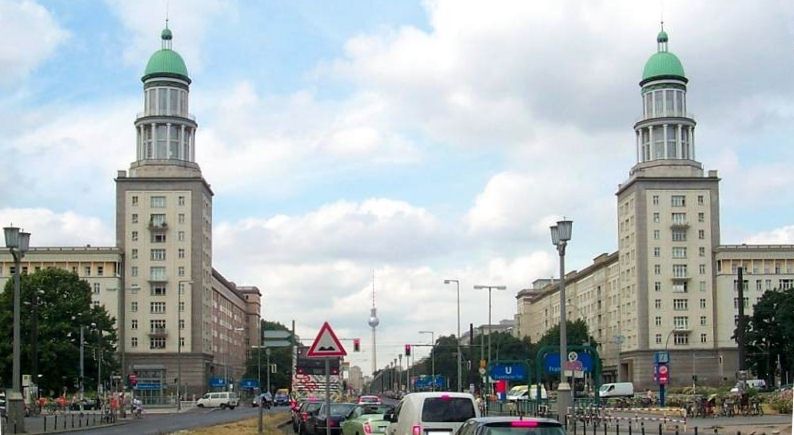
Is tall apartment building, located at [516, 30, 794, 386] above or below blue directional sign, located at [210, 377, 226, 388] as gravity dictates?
above

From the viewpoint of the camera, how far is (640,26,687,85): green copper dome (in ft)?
463

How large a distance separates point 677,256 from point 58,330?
75.5m

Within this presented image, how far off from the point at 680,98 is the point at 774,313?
35316 millimetres

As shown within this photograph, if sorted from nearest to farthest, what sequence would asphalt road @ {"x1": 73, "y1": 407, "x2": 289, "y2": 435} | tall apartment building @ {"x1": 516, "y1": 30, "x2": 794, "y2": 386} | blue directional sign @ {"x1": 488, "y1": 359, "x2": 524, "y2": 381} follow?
asphalt road @ {"x1": 73, "y1": 407, "x2": 289, "y2": 435} → blue directional sign @ {"x1": 488, "y1": 359, "x2": 524, "y2": 381} → tall apartment building @ {"x1": 516, "y1": 30, "x2": 794, "y2": 386}

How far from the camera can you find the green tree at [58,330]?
310ft

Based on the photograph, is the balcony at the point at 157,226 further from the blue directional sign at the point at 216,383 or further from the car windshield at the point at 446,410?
the car windshield at the point at 446,410

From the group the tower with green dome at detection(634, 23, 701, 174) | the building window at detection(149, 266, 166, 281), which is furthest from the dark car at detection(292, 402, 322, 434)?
the tower with green dome at detection(634, 23, 701, 174)

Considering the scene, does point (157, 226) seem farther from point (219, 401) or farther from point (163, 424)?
point (163, 424)

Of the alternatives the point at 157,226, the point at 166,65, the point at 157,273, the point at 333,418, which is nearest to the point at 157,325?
the point at 157,273

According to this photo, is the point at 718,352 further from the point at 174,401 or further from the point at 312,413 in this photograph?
the point at 312,413

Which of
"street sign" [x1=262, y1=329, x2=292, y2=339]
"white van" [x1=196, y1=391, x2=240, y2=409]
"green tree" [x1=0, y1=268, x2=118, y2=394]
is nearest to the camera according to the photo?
"street sign" [x1=262, y1=329, x2=292, y2=339]

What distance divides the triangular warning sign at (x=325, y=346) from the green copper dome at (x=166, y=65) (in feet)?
387

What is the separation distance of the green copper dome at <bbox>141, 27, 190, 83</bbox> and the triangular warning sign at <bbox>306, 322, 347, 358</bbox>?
117906 mm

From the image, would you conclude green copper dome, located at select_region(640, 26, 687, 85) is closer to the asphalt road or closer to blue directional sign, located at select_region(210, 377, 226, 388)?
blue directional sign, located at select_region(210, 377, 226, 388)
